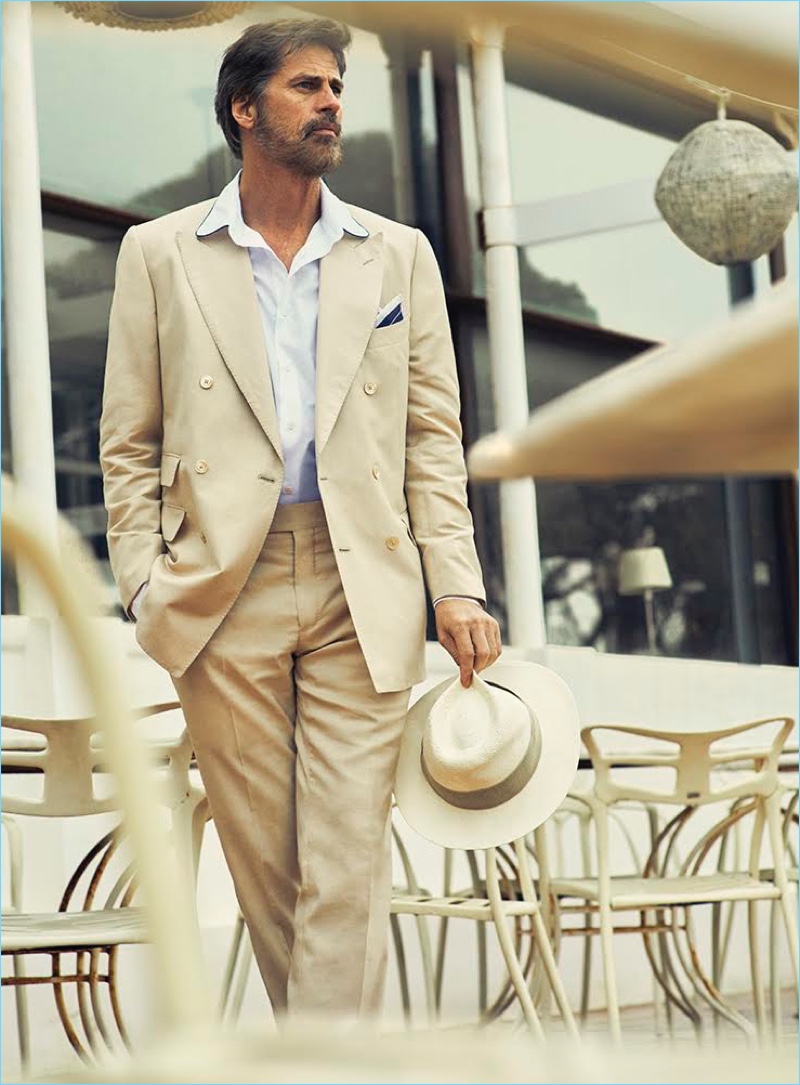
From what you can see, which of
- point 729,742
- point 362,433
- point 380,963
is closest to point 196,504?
point 362,433

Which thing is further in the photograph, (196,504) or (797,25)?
(196,504)

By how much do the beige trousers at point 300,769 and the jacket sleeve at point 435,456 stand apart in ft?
0.65

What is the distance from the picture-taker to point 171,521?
2.38m

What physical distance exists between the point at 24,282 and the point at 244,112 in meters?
1.87

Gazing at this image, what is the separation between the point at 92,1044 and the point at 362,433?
4.27 ft

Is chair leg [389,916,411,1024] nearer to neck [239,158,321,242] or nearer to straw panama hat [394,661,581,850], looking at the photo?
straw panama hat [394,661,581,850]

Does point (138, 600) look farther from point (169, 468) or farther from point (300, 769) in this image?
point (300, 769)

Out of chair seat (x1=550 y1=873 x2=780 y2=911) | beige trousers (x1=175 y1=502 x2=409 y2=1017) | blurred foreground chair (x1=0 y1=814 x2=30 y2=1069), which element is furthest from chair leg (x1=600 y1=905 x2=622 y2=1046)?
blurred foreground chair (x1=0 y1=814 x2=30 y2=1069)

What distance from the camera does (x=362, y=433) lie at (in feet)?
7.75

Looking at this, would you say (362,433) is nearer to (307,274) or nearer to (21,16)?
(307,274)

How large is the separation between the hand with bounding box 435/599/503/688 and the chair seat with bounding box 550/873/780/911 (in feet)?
2.73

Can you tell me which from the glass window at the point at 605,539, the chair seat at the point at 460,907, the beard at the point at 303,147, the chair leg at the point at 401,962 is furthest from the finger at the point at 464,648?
the glass window at the point at 605,539

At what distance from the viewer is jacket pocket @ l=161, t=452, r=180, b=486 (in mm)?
2371

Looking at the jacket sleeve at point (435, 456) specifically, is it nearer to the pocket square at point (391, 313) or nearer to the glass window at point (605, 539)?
the pocket square at point (391, 313)
